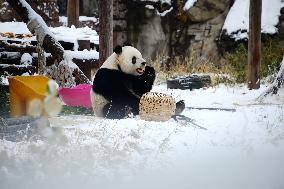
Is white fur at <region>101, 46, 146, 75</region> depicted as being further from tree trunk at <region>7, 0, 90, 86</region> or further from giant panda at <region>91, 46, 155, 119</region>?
tree trunk at <region>7, 0, 90, 86</region>

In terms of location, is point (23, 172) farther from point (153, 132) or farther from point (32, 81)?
point (32, 81)

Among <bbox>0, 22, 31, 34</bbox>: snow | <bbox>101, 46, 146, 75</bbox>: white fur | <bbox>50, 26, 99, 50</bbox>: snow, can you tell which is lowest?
<bbox>101, 46, 146, 75</bbox>: white fur

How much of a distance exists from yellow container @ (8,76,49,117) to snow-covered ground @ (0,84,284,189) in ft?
1.63

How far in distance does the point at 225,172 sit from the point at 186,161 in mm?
294

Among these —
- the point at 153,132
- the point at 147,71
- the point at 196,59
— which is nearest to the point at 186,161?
the point at 153,132

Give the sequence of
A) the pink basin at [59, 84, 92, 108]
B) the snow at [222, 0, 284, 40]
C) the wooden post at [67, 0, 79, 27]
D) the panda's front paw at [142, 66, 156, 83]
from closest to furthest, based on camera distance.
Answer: the panda's front paw at [142, 66, 156, 83], the pink basin at [59, 84, 92, 108], the wooden post at [67, 0, 79, 27], the snow at [222, 0, 284, 40]

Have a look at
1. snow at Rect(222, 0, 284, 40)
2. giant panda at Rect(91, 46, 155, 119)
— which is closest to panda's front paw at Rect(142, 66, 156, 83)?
giant panda at Rect(91, 46, 155, 119)

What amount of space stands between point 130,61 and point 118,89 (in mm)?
306

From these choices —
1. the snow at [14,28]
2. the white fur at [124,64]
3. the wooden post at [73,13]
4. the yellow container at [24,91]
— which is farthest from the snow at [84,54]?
the wooden post at [73,13]

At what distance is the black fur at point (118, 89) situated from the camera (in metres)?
4.13

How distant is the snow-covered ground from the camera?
8.20 feet

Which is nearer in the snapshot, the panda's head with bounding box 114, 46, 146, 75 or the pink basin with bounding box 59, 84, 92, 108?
the panda's head with bounding box 114, 46, 146, 75

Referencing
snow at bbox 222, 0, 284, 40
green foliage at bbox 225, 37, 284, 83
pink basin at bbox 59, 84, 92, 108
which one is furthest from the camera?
snow at bbox 222, 0, 284, 40

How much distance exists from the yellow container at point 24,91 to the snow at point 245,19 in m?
6.62
